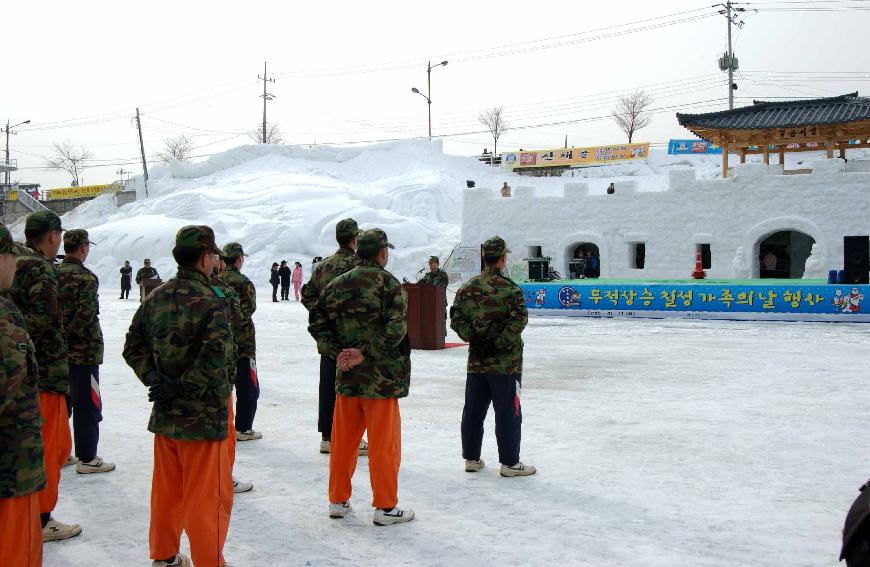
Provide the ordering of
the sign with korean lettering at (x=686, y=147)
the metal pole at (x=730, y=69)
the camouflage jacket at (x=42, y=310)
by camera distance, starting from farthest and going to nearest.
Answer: the sign with korean lettering at (x=686, y=147) < the metal pole at (x=730, y=69) < the camouflage jacket at (x=42, y=310)

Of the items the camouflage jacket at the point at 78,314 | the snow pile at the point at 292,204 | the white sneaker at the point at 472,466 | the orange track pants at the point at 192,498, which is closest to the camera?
the orange track pants at the point at 192,498

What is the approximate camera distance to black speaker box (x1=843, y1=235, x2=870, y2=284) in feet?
54.3

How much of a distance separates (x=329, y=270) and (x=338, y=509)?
207cm

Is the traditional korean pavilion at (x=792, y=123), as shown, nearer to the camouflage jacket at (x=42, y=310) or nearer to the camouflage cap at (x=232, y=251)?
the camouflage cap at (x=232, y=251)

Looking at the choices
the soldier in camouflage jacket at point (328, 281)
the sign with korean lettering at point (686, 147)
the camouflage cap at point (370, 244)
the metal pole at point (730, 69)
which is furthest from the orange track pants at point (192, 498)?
the sign with korean lettering at point (686, 147)

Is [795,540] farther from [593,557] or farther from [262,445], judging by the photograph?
[262,445]

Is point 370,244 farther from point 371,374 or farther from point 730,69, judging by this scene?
point 730,69

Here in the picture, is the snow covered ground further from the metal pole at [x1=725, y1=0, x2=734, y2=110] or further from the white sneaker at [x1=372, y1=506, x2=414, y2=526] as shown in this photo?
the metal pole at [x1=725, y1=0, x2=734, y2=110]

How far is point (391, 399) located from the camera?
4457 millimetres

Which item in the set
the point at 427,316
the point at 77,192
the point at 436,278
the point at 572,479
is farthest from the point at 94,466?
the point at 77,192

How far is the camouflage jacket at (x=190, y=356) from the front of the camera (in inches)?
140

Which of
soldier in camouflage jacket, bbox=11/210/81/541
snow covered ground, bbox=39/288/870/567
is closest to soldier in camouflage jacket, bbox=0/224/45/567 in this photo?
snow covered ground, bbox=39/288/870/567

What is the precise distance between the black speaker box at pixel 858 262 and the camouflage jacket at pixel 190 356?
52.9ft

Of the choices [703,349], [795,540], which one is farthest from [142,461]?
[703,349]
